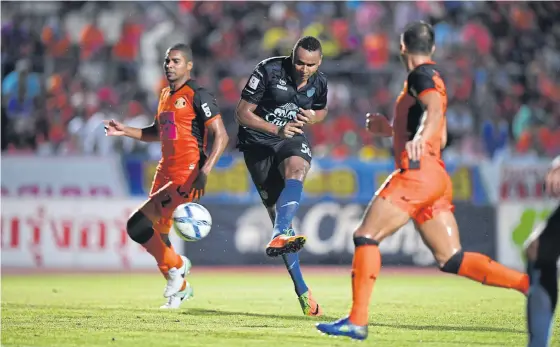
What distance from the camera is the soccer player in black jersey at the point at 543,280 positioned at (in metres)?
6.28

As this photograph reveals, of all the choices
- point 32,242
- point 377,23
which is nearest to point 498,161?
point 377,23

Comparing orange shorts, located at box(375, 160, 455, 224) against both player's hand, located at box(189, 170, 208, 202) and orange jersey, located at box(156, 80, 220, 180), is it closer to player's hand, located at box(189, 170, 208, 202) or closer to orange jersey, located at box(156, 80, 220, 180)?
player's hand, located at box(189, 170, 208, 202)

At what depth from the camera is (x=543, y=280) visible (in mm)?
6371

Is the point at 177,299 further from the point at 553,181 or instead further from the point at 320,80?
the point at 553,181

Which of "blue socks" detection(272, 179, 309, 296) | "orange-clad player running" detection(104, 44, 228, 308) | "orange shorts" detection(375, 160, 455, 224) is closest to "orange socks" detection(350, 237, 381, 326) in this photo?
"orange shorts" detection(375, 160, 455, 224)

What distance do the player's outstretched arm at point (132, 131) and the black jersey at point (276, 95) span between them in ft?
3.44

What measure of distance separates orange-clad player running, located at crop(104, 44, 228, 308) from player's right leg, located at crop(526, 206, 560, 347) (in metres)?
4.48

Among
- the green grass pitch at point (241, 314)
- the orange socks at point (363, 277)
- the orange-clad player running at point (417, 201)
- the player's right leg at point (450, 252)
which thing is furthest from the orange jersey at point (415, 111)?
the green grass pitch at point (241, 314)

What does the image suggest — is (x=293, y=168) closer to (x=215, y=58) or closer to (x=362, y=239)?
(x=362, y=239)

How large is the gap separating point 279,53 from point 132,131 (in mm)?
9768

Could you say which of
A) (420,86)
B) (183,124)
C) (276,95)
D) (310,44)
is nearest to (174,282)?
(183,124)

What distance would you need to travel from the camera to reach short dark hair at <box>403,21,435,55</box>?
7352 millimetres

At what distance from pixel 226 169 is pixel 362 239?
440 inches

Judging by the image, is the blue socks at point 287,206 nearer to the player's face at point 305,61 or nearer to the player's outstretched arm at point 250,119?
the player's outstretched arm at point 250,119
